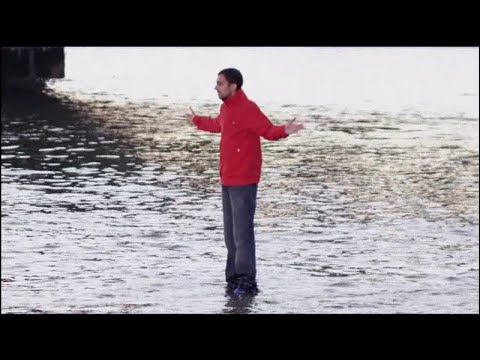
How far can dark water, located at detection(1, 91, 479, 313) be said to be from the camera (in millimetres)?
9688

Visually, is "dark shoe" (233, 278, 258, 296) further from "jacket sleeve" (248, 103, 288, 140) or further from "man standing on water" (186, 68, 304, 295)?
"jacket sleeve" (248, 103, 288, 140)

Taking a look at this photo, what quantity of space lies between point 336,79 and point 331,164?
18.4 meters

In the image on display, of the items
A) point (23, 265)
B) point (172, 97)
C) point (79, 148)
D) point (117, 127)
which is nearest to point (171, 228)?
point (23, 265)

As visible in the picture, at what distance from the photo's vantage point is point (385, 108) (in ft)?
87.8

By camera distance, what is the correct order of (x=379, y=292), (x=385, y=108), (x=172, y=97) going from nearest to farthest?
(x=379, y=292), (x=385, y=108), (x=172, y=97)

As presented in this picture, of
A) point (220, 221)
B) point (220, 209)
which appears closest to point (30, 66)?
point (220, 209)

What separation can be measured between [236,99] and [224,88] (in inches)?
4.7

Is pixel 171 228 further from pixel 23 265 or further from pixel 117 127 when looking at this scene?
pixel 117 127

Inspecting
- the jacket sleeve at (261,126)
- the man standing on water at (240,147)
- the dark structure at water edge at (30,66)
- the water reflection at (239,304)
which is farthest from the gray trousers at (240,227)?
the dark structure at water edge at (30,66)

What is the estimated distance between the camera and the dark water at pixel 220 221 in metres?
9.69

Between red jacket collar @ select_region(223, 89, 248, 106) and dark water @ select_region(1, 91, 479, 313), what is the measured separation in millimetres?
1368

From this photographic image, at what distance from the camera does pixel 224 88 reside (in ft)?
30.2

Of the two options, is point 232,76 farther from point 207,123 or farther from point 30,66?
point 30,66

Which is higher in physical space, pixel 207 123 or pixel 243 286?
pixel 207 123
